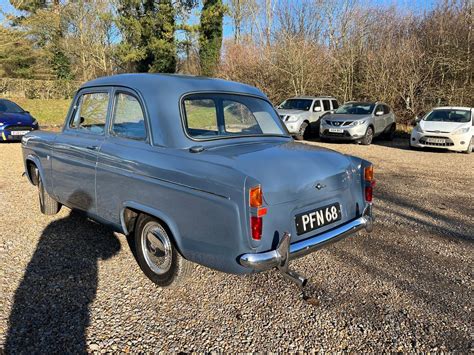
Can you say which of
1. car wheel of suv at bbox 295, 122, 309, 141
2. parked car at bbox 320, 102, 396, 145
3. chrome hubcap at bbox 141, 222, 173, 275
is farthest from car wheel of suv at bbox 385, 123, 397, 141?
chrome hubcap at bbox 141, 222, 173, 275

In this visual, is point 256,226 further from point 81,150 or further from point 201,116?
point 81,150

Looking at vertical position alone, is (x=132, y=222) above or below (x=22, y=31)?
below

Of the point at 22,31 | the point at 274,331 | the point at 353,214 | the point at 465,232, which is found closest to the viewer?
the point at 274,331

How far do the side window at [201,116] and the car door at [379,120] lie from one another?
12.0 m

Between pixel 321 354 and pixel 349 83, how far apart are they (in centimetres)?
1940

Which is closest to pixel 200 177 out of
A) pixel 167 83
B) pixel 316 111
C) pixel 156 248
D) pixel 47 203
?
pixel 156 248

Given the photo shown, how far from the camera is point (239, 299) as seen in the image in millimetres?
3221

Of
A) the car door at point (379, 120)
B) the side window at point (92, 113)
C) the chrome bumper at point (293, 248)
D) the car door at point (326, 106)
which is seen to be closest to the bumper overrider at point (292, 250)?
the chrome bumper at point (293, 248)

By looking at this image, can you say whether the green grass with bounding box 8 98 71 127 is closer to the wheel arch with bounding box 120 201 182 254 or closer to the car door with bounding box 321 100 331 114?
the car door with bounding box 321 100 331 114

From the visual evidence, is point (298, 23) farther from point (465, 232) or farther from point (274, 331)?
point (274, 331)

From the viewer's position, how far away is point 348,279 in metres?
3.55

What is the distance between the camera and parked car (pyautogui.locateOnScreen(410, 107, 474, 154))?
37.7 ft

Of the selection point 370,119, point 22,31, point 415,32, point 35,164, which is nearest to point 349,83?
point 415,32

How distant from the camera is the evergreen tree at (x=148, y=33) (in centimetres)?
2797
